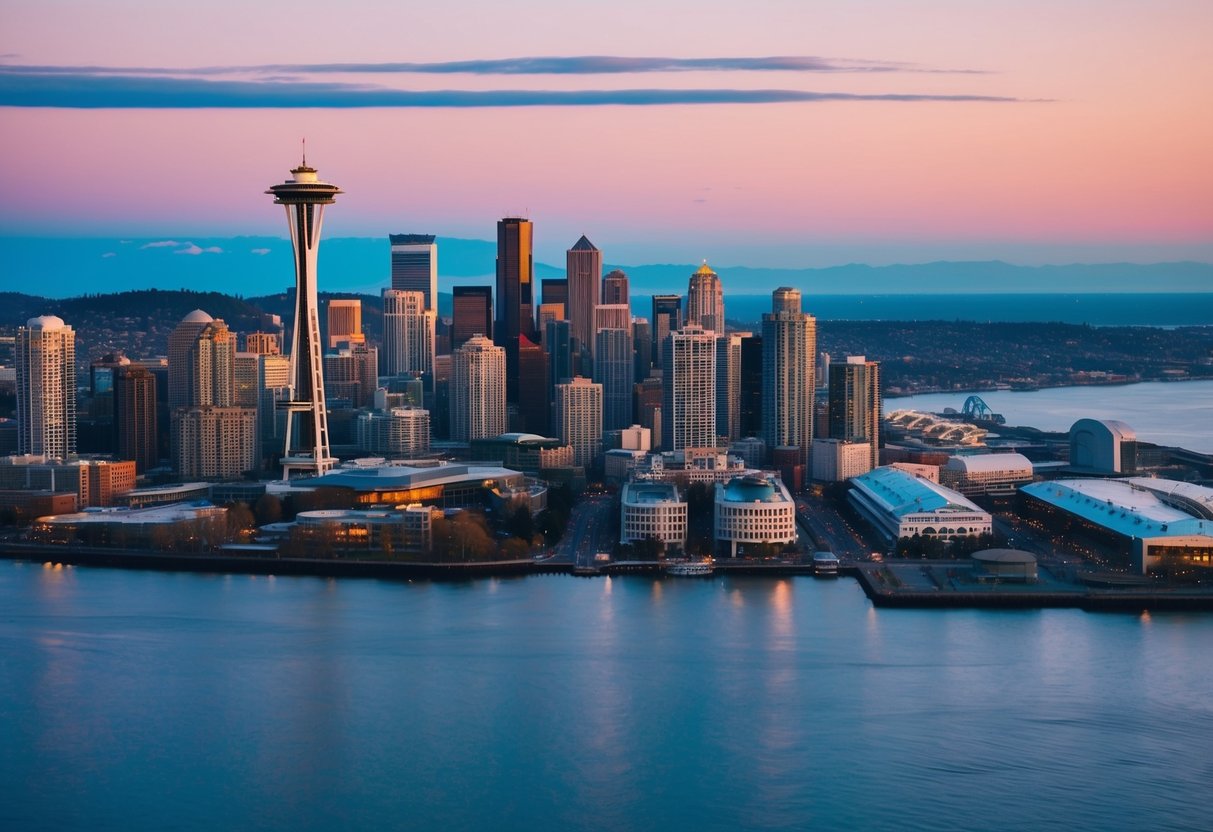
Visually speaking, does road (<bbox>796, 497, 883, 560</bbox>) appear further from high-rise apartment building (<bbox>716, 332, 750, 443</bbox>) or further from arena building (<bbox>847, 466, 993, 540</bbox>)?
high-rise apartment building (<bbox>716, 332, 750, 443</bbox>)

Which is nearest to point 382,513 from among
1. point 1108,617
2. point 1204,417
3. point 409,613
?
point 409,613

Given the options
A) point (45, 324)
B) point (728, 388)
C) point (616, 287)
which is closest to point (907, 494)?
point (728, 388)

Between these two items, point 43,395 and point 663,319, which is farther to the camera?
point 663,319

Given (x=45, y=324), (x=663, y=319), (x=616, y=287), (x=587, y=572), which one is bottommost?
(x=587, y=572)

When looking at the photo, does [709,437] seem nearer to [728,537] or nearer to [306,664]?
[728,537]

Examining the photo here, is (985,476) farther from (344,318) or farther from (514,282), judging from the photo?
(344,318)

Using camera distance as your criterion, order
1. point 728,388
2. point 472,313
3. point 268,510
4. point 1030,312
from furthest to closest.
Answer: point 1030,312, point 472,313, point 728,388, point 268,510

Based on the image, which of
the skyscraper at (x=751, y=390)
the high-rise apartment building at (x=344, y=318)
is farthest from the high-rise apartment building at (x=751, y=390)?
the high-rise apartment building at (x=344, y=318)

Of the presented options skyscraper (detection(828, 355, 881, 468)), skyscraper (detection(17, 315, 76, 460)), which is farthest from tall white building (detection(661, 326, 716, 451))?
skyscraper (detection(17, 315, 76, 460))
